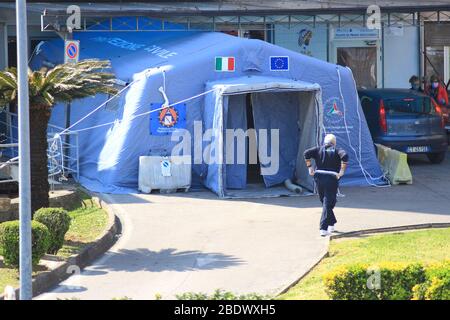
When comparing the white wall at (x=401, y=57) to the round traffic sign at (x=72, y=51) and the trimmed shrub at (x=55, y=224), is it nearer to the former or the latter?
the round traffic sign at (x=72, y=51)

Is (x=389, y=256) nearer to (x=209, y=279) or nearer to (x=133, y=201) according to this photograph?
(x=209, y=279)

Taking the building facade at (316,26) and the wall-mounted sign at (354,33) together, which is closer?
the building facade at (316,26)

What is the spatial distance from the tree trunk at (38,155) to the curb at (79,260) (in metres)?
1.16

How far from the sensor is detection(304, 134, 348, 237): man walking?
46.4ft

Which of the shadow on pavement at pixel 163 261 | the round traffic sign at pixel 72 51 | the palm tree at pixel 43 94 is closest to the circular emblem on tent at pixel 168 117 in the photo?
the round traffic sign at pixel 72 51

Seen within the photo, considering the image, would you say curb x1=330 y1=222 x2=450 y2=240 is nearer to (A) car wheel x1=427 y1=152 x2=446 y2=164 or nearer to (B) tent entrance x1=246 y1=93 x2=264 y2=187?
(B) tent entrance x1=246 y1=93 x2=264 y2=187

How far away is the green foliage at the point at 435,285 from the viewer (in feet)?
31.1

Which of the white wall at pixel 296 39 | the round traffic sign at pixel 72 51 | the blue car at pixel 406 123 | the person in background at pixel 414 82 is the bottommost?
the blue car at pixel 406 123

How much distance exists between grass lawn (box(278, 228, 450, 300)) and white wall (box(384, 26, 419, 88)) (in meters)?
13.6

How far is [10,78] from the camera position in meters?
13.7

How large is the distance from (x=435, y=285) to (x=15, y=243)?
5293 millimetres

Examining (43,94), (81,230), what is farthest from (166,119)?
(43,94)

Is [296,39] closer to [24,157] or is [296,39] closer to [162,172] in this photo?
[162,172]
